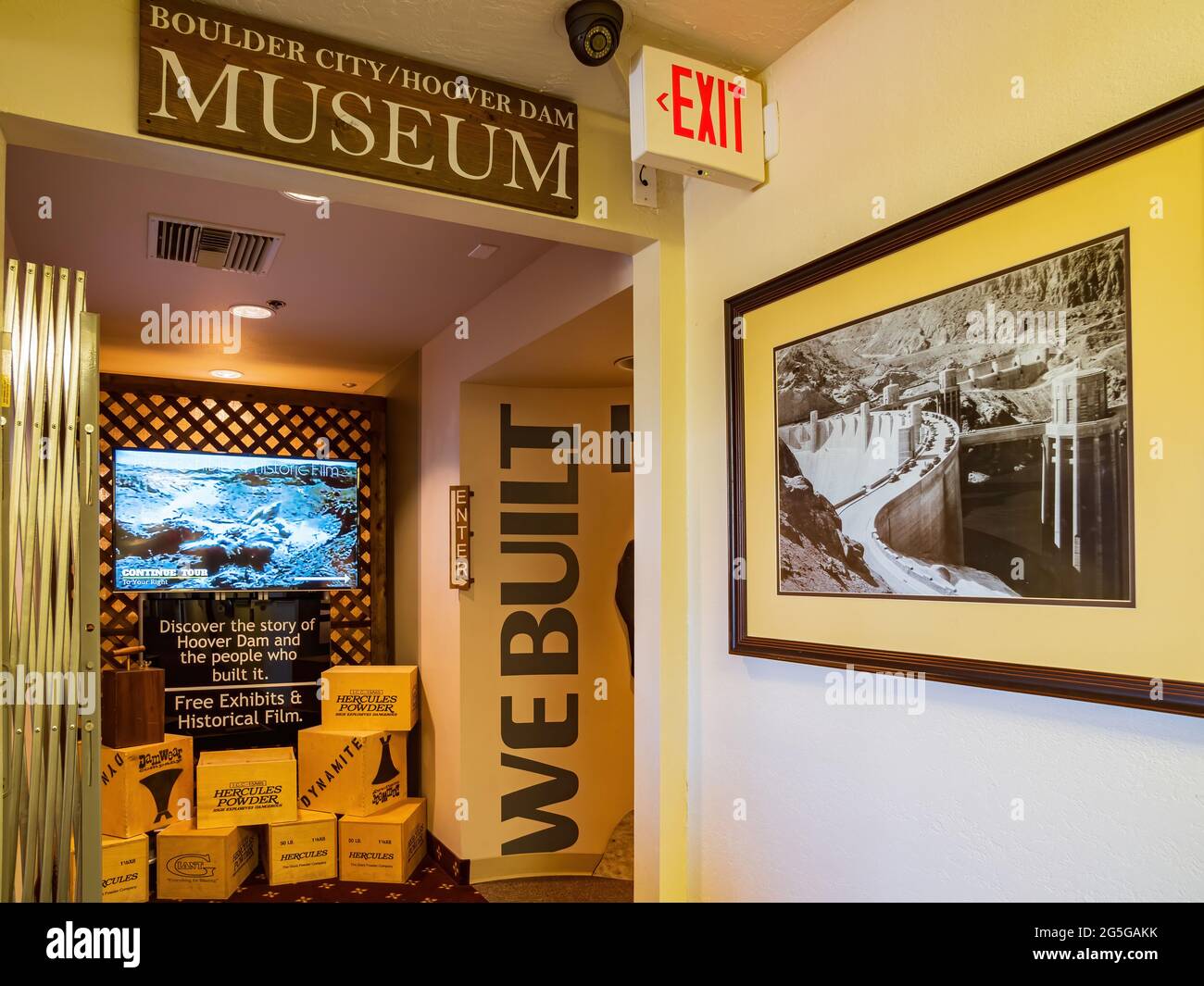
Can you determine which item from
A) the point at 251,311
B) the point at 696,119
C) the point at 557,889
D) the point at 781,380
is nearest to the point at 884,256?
the point at 781,380

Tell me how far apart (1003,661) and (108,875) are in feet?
11.5

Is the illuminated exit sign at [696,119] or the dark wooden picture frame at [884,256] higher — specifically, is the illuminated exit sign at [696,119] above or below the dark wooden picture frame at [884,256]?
above

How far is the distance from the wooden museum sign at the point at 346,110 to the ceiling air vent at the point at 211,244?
4.14ft

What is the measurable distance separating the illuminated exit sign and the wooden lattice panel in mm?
3520

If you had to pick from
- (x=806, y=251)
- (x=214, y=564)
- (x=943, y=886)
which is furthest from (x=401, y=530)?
(x=943, y=886)

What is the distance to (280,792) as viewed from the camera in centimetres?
378

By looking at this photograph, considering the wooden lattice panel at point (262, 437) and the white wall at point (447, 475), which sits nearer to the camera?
the white wall at point (447, 475)

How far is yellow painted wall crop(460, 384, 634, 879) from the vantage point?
12.4 feet

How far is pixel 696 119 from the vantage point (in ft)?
5.60

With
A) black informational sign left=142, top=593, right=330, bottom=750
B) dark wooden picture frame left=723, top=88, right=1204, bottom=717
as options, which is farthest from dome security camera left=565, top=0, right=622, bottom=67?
black informational sign left=142, top=593, right=330, bottom=750

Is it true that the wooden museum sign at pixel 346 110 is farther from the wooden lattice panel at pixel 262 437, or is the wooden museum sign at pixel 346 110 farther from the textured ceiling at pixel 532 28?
the wooden lattice panel at pixel 262 437

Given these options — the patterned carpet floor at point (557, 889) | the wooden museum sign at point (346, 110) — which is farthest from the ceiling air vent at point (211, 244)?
the patterned carpet floor at point (557, 889)

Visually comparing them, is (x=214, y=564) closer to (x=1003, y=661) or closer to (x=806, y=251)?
(x=806, y=251)

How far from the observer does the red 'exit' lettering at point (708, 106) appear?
1688mm
